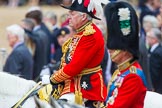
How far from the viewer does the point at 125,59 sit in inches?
251

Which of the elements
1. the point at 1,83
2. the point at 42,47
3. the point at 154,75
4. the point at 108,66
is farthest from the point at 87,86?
the point at 42,47

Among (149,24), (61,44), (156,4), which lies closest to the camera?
(61,44)

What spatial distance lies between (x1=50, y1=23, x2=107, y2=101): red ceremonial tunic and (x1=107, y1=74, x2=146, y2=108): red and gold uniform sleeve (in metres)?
0.93

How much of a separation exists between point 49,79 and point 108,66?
314 cm

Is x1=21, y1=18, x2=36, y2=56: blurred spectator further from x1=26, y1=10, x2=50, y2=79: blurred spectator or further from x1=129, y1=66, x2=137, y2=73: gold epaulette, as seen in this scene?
x1=129, y1=66, x2=137, y2=73: gold epaulette

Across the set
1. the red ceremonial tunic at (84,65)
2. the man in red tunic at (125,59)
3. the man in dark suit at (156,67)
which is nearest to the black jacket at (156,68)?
the man in dark suit at (156,67)

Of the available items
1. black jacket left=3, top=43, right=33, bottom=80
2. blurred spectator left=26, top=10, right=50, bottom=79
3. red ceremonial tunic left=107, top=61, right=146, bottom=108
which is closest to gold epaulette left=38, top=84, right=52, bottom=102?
red ceremonial tunic left=107, top=61, right=146, bottom=108

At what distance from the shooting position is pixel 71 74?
7184 millimetres

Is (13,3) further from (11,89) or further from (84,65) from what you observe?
(84,65)

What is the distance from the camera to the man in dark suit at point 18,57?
1080 cm

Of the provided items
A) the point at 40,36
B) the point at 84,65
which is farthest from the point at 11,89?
the point at 40,36

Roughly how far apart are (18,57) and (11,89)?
11.6 ft

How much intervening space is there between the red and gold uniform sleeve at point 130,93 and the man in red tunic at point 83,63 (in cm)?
94

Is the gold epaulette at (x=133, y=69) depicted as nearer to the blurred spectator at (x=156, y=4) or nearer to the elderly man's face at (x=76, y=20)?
the elderly man's face at (x=76, y=20)
